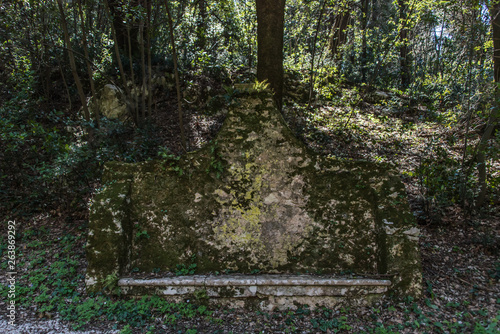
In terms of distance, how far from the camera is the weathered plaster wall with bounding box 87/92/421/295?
3816 millimetres

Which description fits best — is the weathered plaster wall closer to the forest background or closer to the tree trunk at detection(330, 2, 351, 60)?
the forest background

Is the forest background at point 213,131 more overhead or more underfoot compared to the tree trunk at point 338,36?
more underfoot

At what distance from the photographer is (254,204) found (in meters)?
3.89

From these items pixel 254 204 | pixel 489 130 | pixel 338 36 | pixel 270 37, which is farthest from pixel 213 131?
pixel 338 36

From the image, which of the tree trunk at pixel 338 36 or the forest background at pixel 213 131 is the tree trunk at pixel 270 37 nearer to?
the forest background at pixel 213 131

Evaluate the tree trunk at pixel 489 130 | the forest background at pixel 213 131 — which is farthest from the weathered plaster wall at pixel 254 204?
the tree trunk at pixel 489 130

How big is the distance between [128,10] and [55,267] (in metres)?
4.43

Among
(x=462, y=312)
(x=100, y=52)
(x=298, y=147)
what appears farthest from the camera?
(x=100, y=52)

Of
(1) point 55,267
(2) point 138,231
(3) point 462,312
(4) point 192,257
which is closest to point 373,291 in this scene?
(3) point 462,312

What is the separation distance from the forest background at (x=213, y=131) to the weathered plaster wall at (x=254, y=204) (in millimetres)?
370

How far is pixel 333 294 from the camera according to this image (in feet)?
11.6

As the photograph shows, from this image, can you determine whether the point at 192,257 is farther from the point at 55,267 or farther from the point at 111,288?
the point at 55,267

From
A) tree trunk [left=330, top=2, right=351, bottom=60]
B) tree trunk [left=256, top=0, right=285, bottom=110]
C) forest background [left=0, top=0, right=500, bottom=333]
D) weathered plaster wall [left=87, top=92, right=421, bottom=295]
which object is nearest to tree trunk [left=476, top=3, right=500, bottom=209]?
forest background [left=0, top=0, right=500, bottom=333]

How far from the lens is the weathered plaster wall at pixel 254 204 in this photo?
382cm
